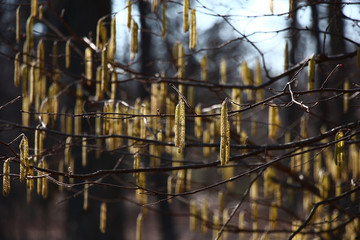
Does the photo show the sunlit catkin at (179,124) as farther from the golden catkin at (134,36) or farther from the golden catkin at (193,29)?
the golden catkin at (134,36)

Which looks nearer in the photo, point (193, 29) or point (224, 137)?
point (224, 137)

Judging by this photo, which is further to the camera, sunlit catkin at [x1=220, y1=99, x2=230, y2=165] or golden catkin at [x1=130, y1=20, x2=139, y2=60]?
golden catkin at [x1=130, y1=20, x2=139, y2=60]

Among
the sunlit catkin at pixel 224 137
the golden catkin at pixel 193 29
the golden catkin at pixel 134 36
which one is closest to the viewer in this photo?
the sunlit catkin at pixel 224 137

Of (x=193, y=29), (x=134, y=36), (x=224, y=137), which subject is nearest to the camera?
(x=224, y=137)

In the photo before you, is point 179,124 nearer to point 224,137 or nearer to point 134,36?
point 224,137

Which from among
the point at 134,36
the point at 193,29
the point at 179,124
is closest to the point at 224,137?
the point at 179,124

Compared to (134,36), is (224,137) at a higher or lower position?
lower

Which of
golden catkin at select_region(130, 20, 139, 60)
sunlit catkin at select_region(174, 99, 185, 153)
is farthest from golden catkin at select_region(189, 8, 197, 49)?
sunlit catkin at select_region(174, 99, 185, 153)

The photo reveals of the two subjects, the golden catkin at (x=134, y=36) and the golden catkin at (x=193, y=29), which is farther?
the golden catkin at (x=134, y=36)

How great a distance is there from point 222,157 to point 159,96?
197 cm

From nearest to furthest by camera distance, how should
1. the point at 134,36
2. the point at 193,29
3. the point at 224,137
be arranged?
the point at 224,137 → the point at 193,29 → the point at 134,36

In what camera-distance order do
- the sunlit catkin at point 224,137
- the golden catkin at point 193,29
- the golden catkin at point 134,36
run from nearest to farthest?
1. the sunlit catkin at point 224,137
2. the golden catkin at point 193,29
3. the golden catkin at point 134,36

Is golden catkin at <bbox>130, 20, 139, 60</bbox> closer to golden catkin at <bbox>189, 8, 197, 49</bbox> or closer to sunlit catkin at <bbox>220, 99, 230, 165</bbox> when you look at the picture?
golden catkin at <bbox>189, 8, 197, 49</bbox>

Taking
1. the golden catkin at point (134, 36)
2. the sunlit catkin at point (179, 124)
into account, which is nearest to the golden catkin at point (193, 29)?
the golden catkin at point (134, 36)
